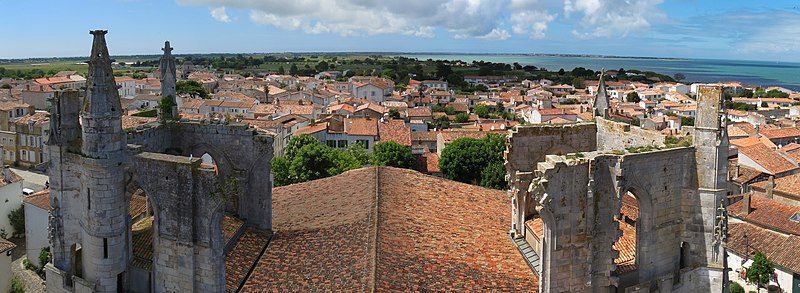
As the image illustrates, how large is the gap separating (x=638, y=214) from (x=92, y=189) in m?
15.4

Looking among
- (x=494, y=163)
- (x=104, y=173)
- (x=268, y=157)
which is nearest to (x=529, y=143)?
(x=268, y=157)

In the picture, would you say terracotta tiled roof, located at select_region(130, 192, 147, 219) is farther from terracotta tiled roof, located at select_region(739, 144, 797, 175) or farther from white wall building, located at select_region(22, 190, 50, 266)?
terracotta tiled roof, located at select_region(739, 144, 797, 175)

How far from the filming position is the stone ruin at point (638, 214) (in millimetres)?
16938

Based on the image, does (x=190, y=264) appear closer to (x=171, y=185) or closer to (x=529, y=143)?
(x=171, y=185)

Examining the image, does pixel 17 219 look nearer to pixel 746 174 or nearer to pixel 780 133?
pixel 746 174

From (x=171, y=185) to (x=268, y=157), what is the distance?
546cm

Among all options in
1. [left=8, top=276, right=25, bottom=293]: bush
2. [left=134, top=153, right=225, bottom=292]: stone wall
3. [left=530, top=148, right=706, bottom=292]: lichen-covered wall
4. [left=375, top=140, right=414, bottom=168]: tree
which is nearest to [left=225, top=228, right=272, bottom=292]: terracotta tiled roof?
[left=134, top=153, right=225, bottom=292]: stone wall

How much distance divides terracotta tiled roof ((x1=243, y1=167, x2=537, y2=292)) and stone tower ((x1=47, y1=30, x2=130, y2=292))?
3.95 metres

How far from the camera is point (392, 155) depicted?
5406cm

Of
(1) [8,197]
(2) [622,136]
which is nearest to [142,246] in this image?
(2) [622,136]

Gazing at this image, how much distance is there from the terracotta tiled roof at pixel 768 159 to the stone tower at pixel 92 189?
58.0 meters

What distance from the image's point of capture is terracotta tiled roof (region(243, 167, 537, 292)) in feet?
58.4

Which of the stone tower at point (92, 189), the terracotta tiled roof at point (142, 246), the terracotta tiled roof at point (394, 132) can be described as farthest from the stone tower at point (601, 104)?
the terracotta tiled roof at point (394, 132)

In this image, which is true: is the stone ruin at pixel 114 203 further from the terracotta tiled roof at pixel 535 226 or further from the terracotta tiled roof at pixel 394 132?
the terracotta tiled roof at pixel 394 132
